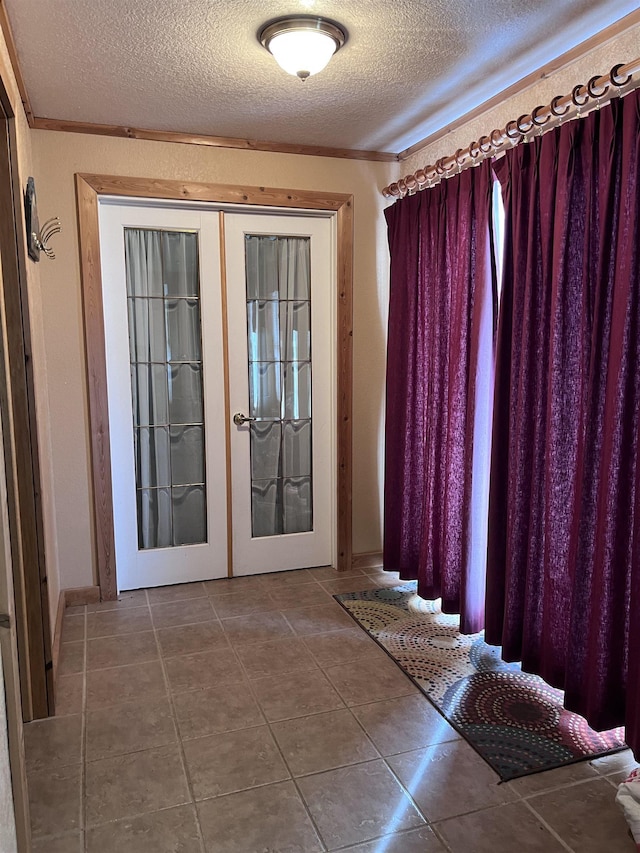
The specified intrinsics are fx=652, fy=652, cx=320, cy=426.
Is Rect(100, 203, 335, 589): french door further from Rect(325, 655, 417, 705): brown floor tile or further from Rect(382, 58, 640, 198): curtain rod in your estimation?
Rect(325, 655, 417, 705): brown floor tile

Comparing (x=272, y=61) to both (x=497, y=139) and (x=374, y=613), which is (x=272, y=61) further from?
(x=374, y=613)

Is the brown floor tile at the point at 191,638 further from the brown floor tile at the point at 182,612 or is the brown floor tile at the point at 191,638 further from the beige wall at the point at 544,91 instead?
the beige wall at the point at 544,91

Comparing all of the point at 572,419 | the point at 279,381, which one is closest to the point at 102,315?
the point at 279,381

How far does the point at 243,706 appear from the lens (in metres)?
2.50

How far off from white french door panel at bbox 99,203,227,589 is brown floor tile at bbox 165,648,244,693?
89 cm

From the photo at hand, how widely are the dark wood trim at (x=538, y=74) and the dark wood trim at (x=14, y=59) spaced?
6.38 ft

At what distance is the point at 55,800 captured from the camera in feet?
6.52

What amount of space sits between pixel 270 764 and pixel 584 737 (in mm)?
1090

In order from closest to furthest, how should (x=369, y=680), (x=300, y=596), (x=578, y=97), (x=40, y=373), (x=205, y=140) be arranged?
(x=578, y=97) → (x=369, y=680) → (x=40, y=373) → (x=205, y=140) → (x=300, y=596)

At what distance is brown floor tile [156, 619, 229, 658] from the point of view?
116 inches

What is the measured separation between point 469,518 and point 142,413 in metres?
1.84

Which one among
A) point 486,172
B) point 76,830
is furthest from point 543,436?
point 76,830

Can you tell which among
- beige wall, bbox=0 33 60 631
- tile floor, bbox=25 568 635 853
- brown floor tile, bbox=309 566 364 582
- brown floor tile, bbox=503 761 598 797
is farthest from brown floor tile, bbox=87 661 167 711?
brown floor tile, bbox=503 761 598 797

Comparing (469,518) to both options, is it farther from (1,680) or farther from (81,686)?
(1,680)
